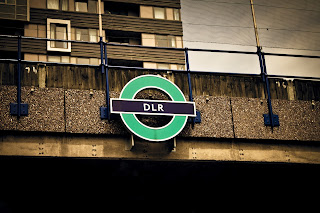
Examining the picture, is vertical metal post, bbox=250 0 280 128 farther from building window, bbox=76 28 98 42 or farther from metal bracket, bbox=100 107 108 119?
building window, bbox=76 28 98 42

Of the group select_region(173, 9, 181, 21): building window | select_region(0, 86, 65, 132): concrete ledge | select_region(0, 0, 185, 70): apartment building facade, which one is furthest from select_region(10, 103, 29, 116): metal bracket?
select_region(173, 9, 181, 21): building window

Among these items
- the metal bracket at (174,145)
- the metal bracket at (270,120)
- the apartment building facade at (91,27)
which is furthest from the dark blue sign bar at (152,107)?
the apartment building facade at (91,27)

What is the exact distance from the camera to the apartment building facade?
33906 mm

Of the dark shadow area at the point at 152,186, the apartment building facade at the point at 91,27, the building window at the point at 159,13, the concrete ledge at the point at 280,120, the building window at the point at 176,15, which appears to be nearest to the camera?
the dark shadow area at the point at 152,186

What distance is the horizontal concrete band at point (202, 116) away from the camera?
45.9 feet

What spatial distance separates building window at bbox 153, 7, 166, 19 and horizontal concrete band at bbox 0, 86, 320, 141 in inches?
909

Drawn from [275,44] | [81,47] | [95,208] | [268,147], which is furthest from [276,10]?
[81,47]

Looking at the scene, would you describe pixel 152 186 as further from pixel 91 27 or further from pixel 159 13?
pixel 159 13

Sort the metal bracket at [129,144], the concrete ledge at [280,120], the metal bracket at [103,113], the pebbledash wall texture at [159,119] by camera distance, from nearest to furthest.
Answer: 1. the pebbledash wall texture at [159,119]
2. the metal bracket at [129,144]
3. the metal bracket at [103,113]
4. the concrete ledge at [280,120]

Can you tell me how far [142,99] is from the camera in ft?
48.6

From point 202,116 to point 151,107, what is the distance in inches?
70.1

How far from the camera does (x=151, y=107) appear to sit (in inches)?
579

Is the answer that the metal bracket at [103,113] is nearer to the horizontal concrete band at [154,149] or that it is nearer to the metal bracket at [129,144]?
the horizontal concrete band at [154,149]

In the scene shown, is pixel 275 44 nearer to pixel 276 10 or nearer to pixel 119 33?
pixel 276 10
